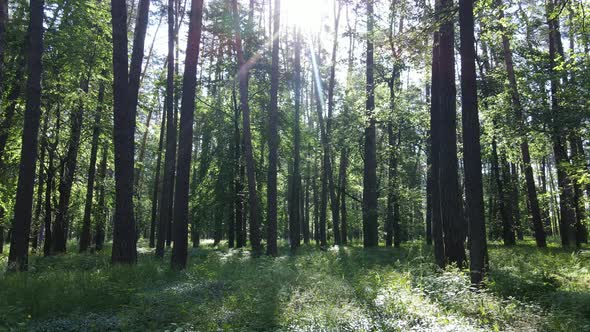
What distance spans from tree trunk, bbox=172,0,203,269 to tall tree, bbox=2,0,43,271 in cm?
383

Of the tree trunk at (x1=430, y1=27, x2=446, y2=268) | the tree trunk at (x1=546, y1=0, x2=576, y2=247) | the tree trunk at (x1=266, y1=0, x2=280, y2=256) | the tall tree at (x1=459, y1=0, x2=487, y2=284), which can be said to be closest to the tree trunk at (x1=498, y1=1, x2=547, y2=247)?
the tree trunk at (x1=546, y1=0, x2=576, y2=247)

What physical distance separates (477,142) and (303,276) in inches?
203

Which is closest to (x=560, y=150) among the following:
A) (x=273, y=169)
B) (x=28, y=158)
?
(x=273, y=169)

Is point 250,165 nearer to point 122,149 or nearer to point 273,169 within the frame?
point 273,169

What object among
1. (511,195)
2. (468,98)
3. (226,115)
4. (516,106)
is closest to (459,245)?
(468,98)

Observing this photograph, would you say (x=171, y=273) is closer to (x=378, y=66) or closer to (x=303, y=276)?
(x=303, y=276)

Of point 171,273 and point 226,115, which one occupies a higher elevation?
point 226,115

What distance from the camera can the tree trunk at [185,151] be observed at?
11977 millimetres

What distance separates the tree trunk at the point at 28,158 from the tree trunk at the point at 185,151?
383 centimetres

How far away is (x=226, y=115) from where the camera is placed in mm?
26422

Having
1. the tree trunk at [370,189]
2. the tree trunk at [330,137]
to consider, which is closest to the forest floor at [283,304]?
the tree trunk at [370,189]

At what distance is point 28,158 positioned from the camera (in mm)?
10914

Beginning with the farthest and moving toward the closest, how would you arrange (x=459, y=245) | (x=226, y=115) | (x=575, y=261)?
(x=226, y=115), (x=575, y=261), (x=459, y=245)

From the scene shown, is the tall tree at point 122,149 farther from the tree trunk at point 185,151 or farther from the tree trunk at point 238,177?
the tree trunk at point 238,177
